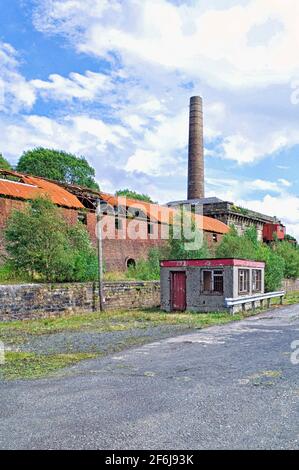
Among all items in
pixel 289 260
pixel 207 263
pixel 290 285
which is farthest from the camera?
pixel 289 260

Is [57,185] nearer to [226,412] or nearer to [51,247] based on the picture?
[51,247]

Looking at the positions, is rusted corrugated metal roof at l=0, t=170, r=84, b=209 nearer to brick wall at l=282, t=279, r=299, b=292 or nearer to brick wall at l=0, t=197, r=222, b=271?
brick wall at l=0, t=197, r=222, b=271

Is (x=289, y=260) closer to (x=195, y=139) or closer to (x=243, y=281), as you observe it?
(x=195, y=139)

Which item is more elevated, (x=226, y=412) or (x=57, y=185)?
(x=57, y=185)

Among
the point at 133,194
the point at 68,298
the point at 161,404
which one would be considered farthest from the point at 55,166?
the point at 161,404

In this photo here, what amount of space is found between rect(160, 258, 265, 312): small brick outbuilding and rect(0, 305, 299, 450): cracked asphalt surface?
1188 centimetres

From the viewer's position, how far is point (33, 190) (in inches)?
1198

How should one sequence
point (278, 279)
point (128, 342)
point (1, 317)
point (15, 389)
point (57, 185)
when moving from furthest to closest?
point (57, 185) → point (278, 279) → point (1, 317) → point (128, 342) → point (15, 389)

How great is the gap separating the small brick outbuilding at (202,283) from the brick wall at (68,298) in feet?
7.83

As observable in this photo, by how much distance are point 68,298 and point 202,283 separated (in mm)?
6942

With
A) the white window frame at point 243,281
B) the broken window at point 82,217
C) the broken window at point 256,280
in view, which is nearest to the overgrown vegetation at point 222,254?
the broken window at point 256,280
